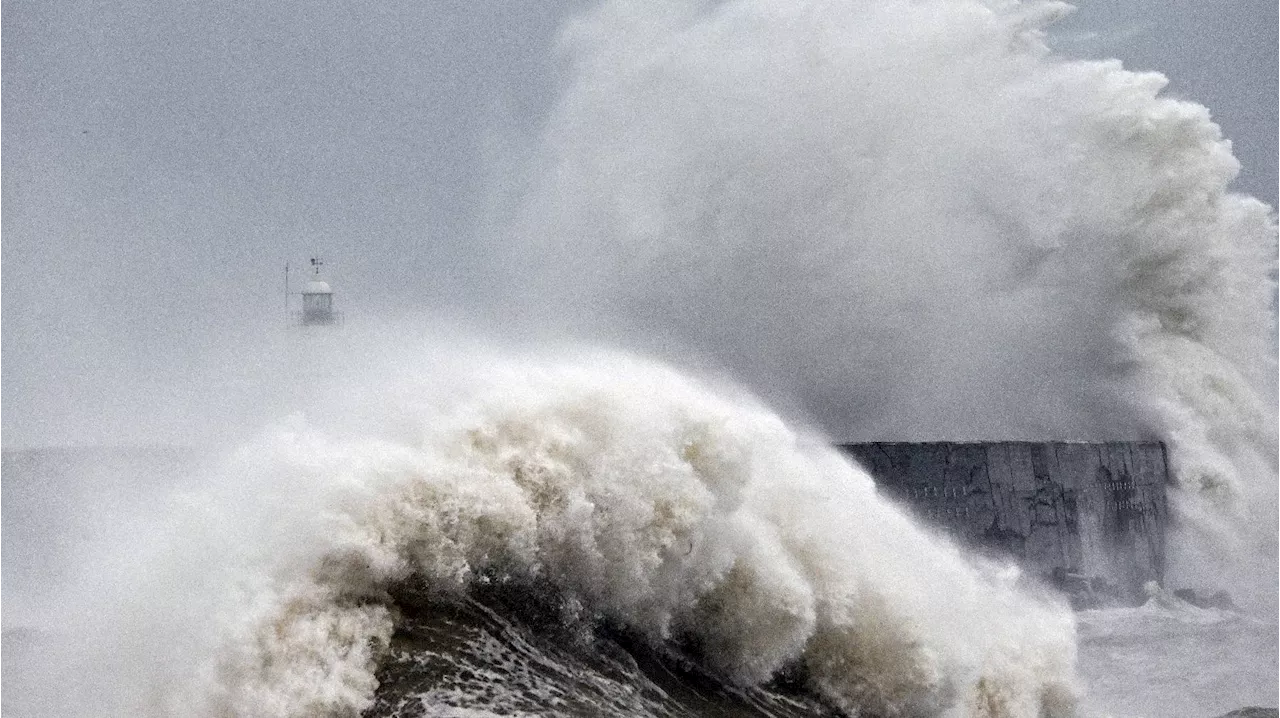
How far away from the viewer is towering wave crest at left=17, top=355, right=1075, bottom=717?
8.09 metres

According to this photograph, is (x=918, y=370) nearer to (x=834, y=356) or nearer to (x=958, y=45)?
(x=834, y=356)

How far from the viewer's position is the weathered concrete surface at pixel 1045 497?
797 inches

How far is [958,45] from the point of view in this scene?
2791 cm

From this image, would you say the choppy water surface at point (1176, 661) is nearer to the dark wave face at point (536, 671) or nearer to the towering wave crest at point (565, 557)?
the towering wave crest at point (565, 557)

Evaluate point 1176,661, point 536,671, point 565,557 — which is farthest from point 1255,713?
point 536,671

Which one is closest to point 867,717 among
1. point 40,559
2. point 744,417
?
point 744,417

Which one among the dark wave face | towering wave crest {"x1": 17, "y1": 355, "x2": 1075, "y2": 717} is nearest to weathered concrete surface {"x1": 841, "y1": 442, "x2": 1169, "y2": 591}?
towering wave crest {"x1": 17, "y1": 355, "x2": 1075, "y2": 717}

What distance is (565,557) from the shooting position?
30.9 feet

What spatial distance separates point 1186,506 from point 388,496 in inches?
793

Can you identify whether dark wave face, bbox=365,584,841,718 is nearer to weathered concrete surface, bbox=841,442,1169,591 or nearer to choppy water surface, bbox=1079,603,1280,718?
choppy water surface, bbox=1079,603,1280,718

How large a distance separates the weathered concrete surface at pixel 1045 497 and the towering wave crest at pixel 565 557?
803 cm

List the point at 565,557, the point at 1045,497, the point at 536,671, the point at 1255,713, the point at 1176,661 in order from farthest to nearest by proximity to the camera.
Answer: the point at 1045,497
the point at 1176,661
the point at 1255,713
the point at 565,557
the point at 536,671

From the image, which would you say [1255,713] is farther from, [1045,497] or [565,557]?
[1045,497]

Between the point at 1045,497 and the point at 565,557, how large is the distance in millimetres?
14256
